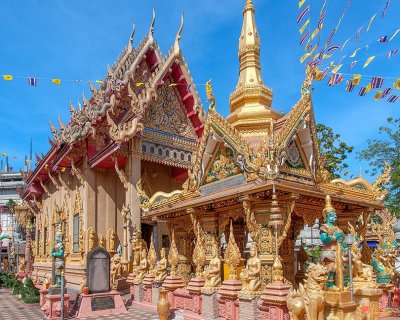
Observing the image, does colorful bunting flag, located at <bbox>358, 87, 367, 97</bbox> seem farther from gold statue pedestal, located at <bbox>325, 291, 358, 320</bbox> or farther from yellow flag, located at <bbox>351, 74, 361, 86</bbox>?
gold statue pedestal, located at <bbox>325, 291, 358, 320</bbox>

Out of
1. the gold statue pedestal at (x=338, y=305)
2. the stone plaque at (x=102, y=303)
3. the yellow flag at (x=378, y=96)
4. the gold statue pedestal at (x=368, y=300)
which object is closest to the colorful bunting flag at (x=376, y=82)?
the yellow flag at (x=378, y=96)

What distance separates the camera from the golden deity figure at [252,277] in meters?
8.36

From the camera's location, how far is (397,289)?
10031 millimetres

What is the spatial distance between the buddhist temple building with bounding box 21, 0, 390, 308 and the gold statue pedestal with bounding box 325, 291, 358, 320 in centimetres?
235

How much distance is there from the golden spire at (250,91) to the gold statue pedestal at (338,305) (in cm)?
492

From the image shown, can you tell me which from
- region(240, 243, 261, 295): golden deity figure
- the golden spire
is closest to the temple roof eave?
region(240, 243, 261, 295): golden deity figure

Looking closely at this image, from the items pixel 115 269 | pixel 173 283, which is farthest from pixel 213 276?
pixel 115 269

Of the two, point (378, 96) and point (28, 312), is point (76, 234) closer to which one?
point (28, 312)

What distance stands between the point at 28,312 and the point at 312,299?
10.2 meters

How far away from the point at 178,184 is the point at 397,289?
10.7m

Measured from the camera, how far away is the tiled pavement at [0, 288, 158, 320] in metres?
11.2

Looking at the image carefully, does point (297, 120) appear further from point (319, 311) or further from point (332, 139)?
point (332, 139)

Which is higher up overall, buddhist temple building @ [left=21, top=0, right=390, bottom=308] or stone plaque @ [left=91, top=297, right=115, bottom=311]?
buddhist temple building @ [left=21, top=0, right=390, bottom=308]

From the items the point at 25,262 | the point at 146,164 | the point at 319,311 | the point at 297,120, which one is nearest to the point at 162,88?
the point at 146,164
